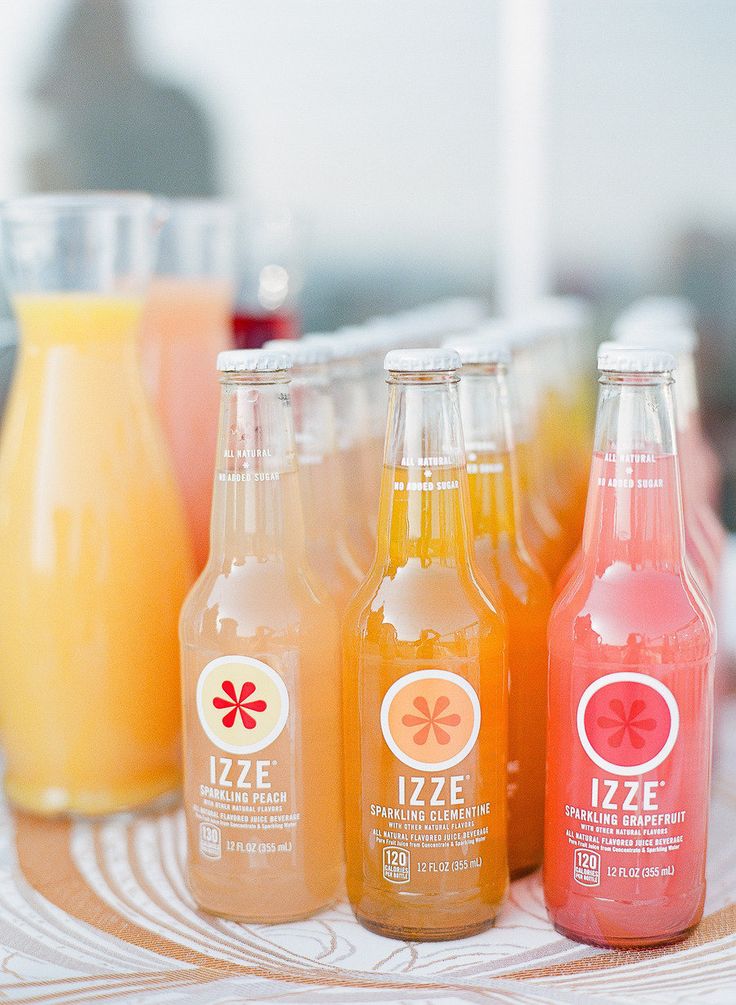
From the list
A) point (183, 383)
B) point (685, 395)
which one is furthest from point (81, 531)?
point (685, 395)

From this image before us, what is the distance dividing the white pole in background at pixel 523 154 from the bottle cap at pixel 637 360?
0.88m

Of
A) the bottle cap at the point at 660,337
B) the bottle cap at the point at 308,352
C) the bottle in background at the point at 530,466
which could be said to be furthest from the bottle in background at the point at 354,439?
the bottle cap at the point at 660,337

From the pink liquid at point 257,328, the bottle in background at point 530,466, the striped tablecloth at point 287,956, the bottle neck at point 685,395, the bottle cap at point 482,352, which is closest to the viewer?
the striped tablecloth at point 287,956

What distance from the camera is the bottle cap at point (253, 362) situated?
28.5 inches

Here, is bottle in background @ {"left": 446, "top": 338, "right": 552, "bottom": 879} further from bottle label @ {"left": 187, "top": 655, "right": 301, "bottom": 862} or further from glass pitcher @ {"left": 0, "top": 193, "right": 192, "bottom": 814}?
glass pitcher @ {"left": 0, "top": 193, "right": 192, "bottom": 814}

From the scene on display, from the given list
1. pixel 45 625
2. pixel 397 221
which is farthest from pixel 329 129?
pixel 45 625

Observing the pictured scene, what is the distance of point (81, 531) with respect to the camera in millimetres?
908

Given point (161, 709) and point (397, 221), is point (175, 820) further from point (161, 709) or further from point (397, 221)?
point (397, 221)

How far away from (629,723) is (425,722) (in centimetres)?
12

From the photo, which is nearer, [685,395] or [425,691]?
[425,691]

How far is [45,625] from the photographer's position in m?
0.91

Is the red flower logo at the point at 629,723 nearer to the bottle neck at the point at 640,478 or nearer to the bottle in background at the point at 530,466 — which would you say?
the bottle neck at the point at 640,478

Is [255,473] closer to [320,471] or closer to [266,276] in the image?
[320,471]

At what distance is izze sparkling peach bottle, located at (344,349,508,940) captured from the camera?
2.30ft
